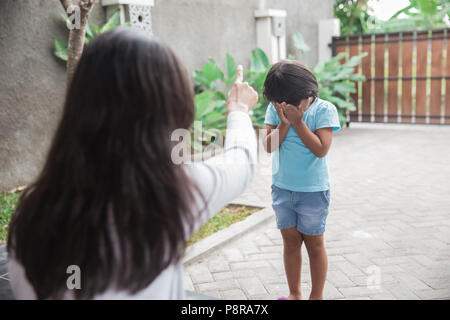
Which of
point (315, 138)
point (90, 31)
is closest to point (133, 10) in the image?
point (90, 31)

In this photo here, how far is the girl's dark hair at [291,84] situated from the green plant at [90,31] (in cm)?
373

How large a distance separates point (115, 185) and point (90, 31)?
5.68 m

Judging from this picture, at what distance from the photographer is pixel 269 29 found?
9398mm

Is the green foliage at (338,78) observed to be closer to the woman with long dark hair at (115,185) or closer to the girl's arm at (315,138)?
the girl's arm at (315,138)

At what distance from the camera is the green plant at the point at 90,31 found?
230 inches

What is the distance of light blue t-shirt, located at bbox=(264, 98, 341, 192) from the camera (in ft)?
8.11

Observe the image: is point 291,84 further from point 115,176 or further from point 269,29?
point 269,29

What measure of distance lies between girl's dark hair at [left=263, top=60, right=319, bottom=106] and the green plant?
373cm

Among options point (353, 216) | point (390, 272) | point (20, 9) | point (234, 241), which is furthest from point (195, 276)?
point (20, 9)

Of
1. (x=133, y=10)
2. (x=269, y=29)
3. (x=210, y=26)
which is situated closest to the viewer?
(x=133, y=10)

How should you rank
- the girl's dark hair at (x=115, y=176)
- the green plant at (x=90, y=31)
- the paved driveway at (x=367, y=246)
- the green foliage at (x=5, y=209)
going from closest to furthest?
1. the girl's dark hair at (x=115, y=176)
2. the paved driveway at (x=367, y=246)
3. the green foliage at (x=5, y=209)
4. the green plant at (x=90, y=31)

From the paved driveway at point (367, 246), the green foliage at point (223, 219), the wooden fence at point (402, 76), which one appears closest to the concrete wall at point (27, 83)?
the green foliage at point (223, 219)

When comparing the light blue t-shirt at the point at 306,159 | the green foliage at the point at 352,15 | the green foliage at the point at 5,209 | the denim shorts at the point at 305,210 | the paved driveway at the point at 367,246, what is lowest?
the paved driveway at the point at 367,246
